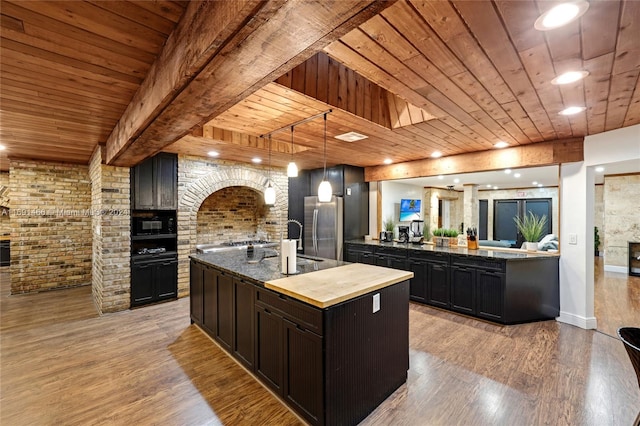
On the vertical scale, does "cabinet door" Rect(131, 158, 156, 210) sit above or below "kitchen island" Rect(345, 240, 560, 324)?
above

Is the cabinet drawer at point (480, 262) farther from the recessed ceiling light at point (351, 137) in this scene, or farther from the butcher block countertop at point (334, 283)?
the recessed ceiling light at point (351, 137)

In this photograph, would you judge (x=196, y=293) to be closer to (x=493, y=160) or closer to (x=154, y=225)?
(x=154, y=225)

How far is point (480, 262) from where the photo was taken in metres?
3.86

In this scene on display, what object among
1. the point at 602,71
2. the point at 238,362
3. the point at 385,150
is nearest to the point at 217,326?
the point at 238,362

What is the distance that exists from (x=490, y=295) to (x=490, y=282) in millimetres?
170

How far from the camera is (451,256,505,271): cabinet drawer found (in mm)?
3680

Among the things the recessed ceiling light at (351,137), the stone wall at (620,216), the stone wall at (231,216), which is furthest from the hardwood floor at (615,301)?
the stone wall at (231,216)

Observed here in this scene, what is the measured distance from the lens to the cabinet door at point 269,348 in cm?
218

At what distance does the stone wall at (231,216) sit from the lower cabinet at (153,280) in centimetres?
117

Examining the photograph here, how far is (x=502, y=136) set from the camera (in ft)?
11.5

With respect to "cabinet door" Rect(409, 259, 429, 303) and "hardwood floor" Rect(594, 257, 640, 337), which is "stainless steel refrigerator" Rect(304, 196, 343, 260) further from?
"hardwood floor" Rect(594, 257, 640, 337)

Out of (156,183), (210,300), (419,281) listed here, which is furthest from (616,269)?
(156,183)

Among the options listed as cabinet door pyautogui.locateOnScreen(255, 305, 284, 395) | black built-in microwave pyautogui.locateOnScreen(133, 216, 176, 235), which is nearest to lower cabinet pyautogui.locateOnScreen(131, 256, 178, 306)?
black built-in microwave pyautogui.locateOnScreen(133, 216, 176, 235)

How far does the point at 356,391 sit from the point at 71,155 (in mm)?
5689
